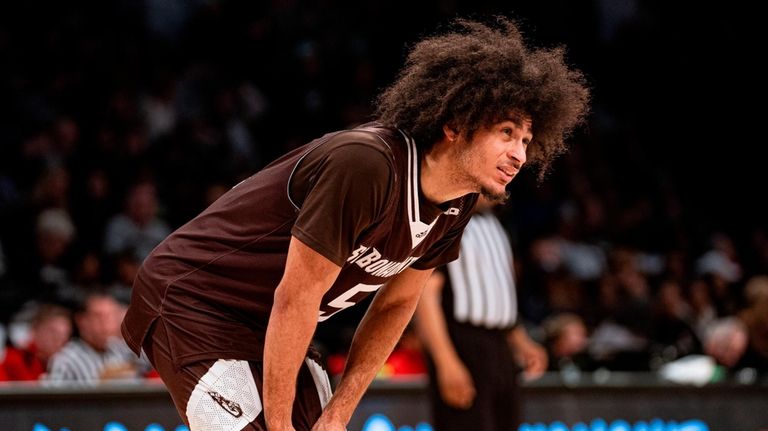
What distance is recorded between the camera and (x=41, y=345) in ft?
21.1

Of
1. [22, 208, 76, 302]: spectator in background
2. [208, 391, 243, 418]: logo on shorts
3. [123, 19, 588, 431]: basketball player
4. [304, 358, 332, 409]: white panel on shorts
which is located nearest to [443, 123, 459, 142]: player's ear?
[123, 19, 588, 431]: basketball player

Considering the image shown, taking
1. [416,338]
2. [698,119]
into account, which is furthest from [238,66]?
[698,119]

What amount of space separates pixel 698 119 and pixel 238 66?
583 centimetres

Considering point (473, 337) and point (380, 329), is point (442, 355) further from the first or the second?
point (380, 329)

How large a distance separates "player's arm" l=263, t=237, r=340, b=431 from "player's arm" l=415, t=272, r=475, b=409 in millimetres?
2455

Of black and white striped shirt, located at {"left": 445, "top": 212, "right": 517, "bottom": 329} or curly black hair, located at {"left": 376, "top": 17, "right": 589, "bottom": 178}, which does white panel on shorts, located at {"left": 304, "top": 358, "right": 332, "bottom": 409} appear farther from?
black and white striped shirt, located at {"left": 445, "top": 212, "right": 517, "bottom": 329}

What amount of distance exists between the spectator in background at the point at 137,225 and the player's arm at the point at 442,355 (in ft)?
11.0

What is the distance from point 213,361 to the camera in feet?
9.56

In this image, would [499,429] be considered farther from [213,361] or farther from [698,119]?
[698,119]

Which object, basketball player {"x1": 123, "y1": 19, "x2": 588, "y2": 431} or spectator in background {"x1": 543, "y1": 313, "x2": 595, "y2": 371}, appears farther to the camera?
spectator in background {"x1": 543, "y1": 313, "x2": 595, "y2": 371}

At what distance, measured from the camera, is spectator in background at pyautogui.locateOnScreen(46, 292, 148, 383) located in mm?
6375

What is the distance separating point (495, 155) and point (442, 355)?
2468 mm

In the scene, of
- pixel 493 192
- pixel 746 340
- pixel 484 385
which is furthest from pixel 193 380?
pixel 746 340

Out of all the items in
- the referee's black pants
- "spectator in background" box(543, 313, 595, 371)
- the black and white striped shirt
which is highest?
the black and white striped shirt
